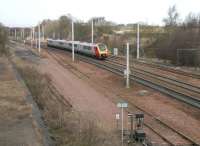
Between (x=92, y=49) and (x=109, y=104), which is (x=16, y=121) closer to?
(x=109, y=104)

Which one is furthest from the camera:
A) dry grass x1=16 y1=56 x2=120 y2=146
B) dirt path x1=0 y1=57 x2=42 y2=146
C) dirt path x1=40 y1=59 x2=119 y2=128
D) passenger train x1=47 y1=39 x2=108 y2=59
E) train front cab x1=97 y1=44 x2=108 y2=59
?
passenger train x1=47 y1=39 x2=108 y2=59

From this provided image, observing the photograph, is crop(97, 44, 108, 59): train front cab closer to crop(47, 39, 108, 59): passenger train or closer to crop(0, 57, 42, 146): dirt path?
crop(47, 39, 108, 59): passenger train

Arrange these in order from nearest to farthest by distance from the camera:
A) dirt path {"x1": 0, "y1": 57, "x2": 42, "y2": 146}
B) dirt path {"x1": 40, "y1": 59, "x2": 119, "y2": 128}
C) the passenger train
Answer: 1. dirt path {"x1": 0, "y1": 57, "x2": 42, "y2": 146}
2. dirt path {"x1": 40, "y1": 59, "x2": 119, "y2": 128}
3. the passenger train

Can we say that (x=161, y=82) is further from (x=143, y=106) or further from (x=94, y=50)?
(x=94, y=50)

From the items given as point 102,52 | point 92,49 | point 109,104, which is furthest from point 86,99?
point 92,49

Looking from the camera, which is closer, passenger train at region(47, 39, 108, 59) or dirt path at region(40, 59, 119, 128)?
dirt path at region(40, 59, 119, 128)

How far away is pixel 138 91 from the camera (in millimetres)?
30250

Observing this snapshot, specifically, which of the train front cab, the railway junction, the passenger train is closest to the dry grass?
the railway junction

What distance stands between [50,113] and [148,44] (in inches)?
2272

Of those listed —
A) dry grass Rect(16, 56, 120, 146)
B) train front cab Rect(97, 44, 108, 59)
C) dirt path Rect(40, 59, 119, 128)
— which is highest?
train front cab Rect(97, 44, 108, 59)

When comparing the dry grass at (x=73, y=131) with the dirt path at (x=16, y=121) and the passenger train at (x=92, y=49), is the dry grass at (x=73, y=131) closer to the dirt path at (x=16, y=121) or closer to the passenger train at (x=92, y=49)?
the dirt path at (x=16, y=121)

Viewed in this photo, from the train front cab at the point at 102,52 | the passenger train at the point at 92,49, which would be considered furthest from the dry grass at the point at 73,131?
the passenger train at the point at 92,49

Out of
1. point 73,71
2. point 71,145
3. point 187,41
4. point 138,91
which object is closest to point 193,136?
point 71,145

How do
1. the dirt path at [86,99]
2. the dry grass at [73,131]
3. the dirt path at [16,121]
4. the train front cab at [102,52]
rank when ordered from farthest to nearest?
the train front cab at [102,52], the dirt path at [86,99], the dirt path at [16,121], the dry grass at [73,131]
